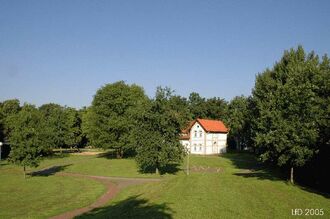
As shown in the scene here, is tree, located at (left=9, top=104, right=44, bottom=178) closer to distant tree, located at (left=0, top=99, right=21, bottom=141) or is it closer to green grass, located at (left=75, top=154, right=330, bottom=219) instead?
green grass, located at (left=75, top=154, right=330, bottom=219)

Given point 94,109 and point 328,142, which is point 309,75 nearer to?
point 328,142

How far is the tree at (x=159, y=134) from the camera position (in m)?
41.9

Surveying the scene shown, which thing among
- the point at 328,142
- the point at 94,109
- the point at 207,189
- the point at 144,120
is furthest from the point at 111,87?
the point at 328,142

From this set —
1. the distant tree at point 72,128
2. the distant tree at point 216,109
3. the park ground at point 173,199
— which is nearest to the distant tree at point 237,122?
the distant tree at point 216,109

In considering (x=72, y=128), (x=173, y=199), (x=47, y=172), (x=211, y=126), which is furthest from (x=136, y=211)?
(x=72, y=128)

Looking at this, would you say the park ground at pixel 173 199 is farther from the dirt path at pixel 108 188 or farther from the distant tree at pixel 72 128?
the distant tree at pixel 72 128

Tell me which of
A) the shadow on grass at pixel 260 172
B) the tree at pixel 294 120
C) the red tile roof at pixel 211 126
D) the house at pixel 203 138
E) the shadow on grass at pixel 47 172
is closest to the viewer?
the tree at pixel 294 120

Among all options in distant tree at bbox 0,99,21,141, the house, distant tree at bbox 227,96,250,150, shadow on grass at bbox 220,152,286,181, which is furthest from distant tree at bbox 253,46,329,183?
distant tree at bbox 227,96,250,150

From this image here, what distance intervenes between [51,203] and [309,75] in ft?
85.1

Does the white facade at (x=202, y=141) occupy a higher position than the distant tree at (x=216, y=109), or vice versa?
the distant tree at (x=216, y=109)

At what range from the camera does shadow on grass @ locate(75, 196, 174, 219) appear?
66.8 feet

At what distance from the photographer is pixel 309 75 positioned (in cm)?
3241

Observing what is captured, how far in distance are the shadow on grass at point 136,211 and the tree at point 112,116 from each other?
3814 centimetres

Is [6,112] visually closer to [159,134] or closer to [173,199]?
[159,134]
